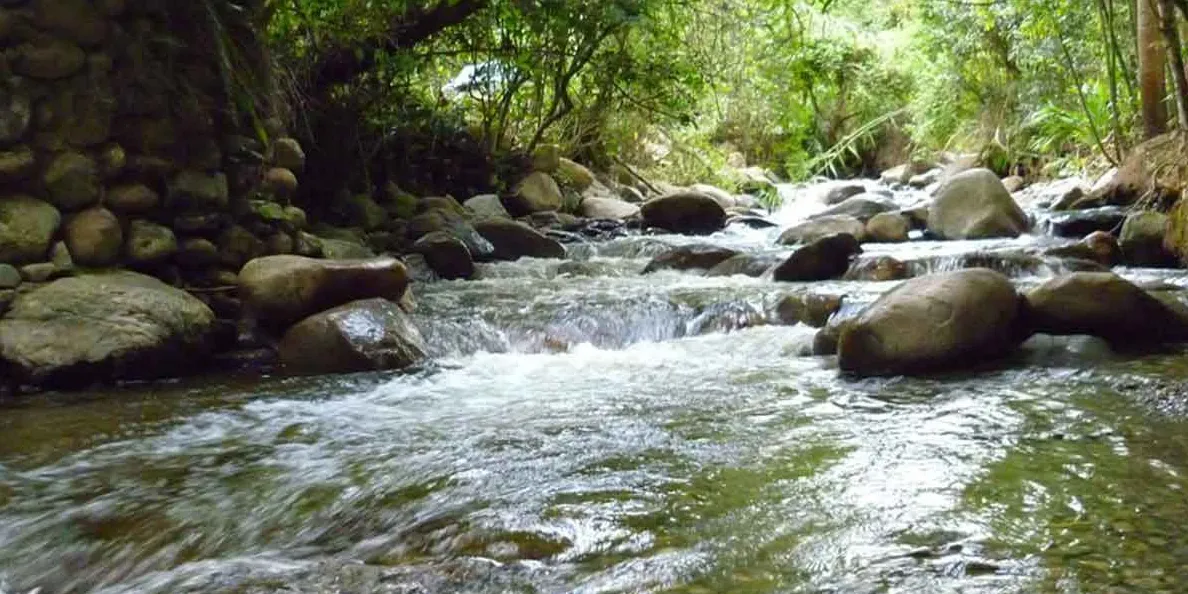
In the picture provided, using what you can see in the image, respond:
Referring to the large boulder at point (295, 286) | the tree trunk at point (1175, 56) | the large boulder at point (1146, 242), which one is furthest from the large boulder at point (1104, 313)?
the large boulder at point (295, 286)

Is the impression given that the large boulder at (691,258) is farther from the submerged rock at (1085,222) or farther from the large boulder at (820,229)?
the submerged rock at (1085,222)

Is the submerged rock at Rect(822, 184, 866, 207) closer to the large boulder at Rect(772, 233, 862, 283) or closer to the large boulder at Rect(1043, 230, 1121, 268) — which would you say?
the large boulder at Rect(1043, 230, 1121, 268)

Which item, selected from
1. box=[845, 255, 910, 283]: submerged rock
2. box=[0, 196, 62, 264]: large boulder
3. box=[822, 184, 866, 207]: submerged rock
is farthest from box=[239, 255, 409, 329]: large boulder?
box=[822, 184, 866, 207]: submerged rock

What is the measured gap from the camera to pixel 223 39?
15.5 feet

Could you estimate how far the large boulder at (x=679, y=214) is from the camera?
980 centimetres

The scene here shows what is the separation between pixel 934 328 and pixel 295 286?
308cm

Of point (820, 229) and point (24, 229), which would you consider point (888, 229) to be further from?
point (24, 229)

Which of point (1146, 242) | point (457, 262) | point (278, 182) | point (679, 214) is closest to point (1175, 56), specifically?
→ point (1146, 242)

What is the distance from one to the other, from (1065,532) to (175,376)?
12.4ft

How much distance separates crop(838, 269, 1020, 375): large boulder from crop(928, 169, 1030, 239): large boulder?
4289 millimetres

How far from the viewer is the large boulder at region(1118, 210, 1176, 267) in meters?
6.17

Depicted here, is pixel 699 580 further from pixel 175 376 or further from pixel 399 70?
pixel 399 70

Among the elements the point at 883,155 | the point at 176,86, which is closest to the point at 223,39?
the point at 176,86

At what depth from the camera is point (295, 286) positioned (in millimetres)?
4750
